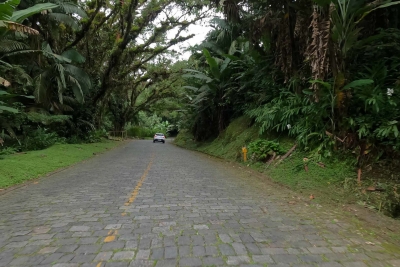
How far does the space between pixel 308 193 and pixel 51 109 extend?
58.9 ft

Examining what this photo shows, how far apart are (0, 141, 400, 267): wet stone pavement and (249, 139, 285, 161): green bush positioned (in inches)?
119

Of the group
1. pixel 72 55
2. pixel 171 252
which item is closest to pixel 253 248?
pixel 171 252

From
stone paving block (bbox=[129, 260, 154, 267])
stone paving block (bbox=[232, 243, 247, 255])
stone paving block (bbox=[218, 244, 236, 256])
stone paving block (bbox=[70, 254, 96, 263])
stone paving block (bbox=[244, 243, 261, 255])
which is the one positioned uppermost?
stone paving block (bbox=[244, 243, 261, 255])

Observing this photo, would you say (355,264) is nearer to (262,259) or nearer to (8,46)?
(262,259)

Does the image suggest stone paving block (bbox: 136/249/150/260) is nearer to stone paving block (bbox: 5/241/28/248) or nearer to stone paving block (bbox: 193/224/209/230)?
Answer: stone paving block (bbox: 193/224/209/230)

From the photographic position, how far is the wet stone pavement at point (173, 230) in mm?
3533

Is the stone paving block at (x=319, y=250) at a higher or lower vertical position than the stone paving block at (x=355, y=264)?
lower

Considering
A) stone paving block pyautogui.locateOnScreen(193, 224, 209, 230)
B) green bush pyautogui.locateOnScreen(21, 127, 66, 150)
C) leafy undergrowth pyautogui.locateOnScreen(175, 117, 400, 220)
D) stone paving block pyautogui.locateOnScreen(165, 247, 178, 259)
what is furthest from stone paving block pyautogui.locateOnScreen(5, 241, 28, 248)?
green bush pyautogui.locateOnScreen(21, 127, 66, 150)

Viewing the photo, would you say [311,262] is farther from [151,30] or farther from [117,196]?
[151,30]

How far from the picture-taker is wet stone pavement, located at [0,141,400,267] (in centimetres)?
353

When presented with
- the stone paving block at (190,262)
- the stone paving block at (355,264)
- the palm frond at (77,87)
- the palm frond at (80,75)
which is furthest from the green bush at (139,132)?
the stone paving block at (355,264)

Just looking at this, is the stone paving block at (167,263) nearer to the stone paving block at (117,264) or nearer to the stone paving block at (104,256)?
the stone paving block at (117,264)

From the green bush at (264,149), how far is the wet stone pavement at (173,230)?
301 cm

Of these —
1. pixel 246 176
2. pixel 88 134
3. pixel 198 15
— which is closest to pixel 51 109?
pixel 88 134
